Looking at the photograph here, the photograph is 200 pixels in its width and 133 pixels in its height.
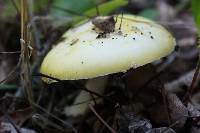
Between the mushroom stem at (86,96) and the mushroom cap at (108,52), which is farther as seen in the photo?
the mushroom stem at (86,96)

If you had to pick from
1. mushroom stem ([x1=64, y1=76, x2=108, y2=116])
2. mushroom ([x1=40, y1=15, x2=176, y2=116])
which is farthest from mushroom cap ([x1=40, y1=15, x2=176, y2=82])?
mushroom stem ([x1=64, y1=76, x2=108, y2=116])

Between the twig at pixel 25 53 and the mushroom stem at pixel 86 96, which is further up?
the twig at pixel 25 53

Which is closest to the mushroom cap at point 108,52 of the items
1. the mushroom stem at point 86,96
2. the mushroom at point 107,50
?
the mushroom at point 107,50

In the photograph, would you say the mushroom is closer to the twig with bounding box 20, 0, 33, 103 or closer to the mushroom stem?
the twig with bounding box 20, 0, 33, 103

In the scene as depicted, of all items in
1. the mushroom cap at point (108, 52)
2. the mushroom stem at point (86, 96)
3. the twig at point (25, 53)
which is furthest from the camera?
the mushroom stem at point (86, 96)

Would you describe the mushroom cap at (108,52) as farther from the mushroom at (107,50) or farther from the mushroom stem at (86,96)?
the mushroom stem at (86,96)

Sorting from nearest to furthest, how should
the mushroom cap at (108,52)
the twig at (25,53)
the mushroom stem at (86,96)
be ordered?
the mushroom cap at (108,52)
the twig at (25,53)
the mushroom stem at (86,96)

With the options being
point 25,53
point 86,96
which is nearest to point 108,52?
point 25,53

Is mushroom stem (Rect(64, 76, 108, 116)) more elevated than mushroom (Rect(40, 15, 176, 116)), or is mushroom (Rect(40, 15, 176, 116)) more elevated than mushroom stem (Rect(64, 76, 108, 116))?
mushroom (Rect(40, 15, 176, 116))

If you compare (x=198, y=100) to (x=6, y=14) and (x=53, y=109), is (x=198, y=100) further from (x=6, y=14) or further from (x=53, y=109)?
(x=6, y=14)
